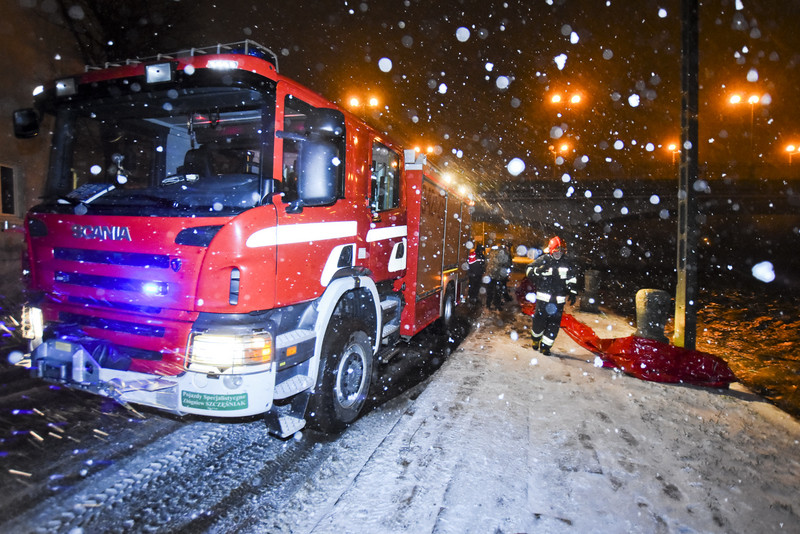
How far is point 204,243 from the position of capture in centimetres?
283

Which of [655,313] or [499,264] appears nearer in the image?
[655,313]

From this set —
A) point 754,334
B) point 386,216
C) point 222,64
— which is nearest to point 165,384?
point 222,64

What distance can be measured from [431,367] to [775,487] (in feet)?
12.7

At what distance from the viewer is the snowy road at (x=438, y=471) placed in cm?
278

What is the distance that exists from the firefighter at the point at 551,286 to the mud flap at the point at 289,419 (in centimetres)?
446

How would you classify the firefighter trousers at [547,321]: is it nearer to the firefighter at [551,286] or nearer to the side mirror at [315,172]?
the firefighter at [551,286]

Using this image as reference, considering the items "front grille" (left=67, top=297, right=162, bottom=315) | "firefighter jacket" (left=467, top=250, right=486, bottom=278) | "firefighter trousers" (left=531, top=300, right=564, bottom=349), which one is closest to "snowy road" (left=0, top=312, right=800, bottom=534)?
"front grille" (left=67, top=297, right=162, bottom=315)

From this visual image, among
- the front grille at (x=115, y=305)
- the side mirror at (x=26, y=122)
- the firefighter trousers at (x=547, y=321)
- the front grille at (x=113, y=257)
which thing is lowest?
the firefighter trousers at (x=547, y=321)

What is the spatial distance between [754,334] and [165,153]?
11801 millimetres

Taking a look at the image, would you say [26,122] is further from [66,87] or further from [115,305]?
[115,305]

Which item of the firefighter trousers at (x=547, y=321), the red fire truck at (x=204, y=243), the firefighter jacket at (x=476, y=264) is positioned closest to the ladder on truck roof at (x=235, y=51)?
the red fire truck at (x=204, y=243)

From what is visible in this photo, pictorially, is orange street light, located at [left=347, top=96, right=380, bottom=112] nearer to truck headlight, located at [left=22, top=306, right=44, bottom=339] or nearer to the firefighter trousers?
the firefighter trousers

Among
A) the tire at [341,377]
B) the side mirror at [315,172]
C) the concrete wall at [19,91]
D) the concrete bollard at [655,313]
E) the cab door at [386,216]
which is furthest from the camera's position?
the concrete wall at [19,91]

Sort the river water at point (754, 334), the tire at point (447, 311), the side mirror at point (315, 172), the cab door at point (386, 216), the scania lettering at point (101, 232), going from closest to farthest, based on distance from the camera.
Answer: the scania lettering at point (101, 232) → the side mirror at point (315, 172) → the cab door at point (386, 216) → the river water at point (754, 334) → the tire at point (447, 311)
